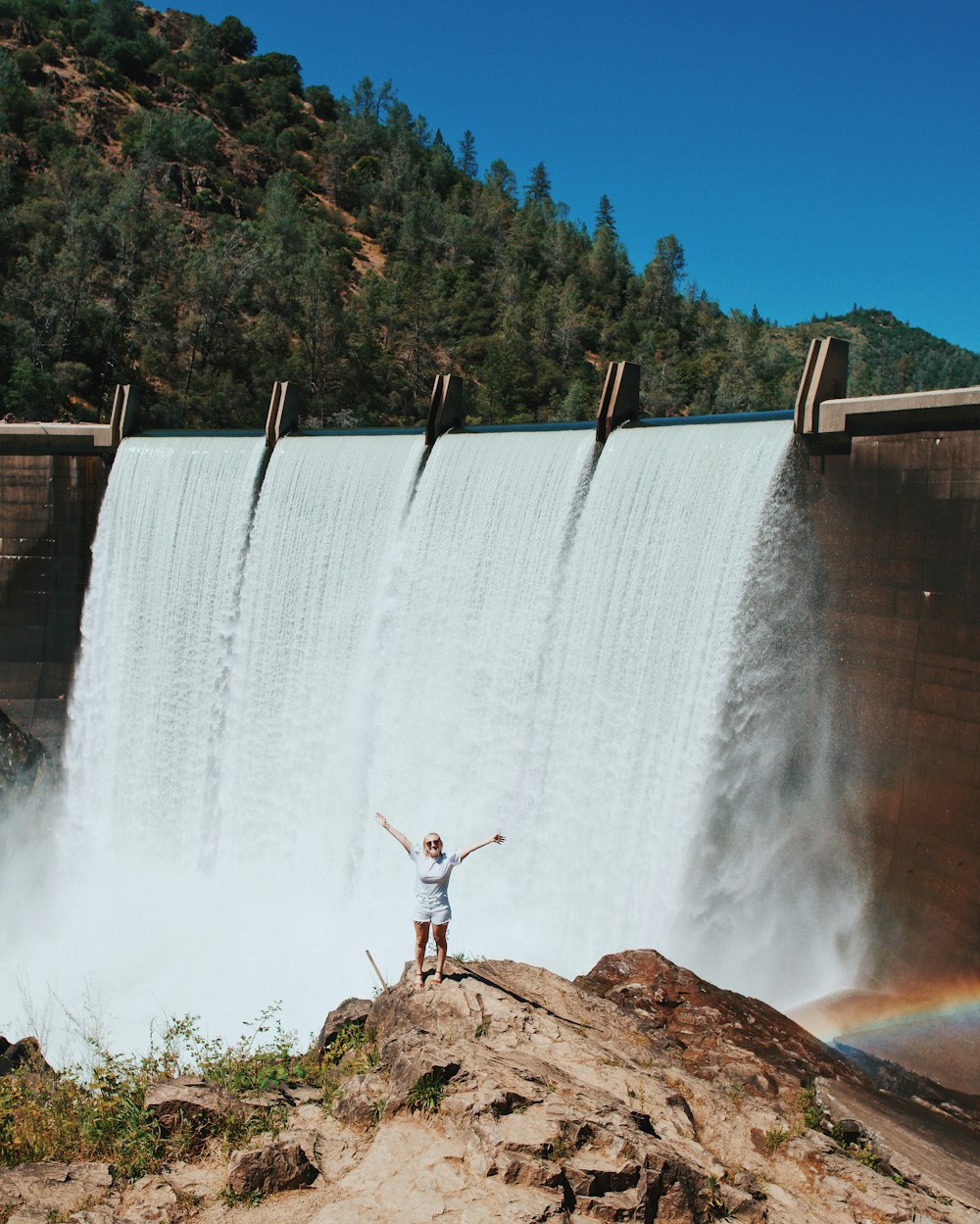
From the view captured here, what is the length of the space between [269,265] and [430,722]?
1252 inches

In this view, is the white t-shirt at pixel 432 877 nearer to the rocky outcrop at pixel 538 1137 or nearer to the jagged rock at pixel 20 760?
the rocky outcrop at pixel 538 1137

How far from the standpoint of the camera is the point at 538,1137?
5.49 m

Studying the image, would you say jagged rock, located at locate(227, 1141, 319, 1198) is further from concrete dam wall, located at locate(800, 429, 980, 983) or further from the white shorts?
concrete dam wall, located at locate(800, 429, 980, 983)

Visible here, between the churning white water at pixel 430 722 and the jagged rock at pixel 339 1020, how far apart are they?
4.56m

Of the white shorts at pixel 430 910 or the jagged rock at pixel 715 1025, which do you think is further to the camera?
the jagged rock at pixel 715 1025

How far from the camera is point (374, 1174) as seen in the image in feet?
18.1

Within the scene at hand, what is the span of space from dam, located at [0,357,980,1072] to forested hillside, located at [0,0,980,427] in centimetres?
1316

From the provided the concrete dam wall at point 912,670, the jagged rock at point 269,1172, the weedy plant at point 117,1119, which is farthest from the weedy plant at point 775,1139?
the concrete dam wall at point 912,670

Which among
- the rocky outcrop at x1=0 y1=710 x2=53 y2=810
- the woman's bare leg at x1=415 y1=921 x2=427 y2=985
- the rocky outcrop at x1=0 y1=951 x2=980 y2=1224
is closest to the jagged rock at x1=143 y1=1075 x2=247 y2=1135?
the rocky outcrop at x1=0 y1=951 x2=980 y2=1224

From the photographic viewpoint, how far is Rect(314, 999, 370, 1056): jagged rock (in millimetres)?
8016

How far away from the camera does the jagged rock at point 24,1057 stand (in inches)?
345

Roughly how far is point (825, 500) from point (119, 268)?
3318cm

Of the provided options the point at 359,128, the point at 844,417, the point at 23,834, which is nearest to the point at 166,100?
the point at 359,128

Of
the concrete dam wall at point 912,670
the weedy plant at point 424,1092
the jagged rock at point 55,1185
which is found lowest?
the jagged rock at point 55,1185
